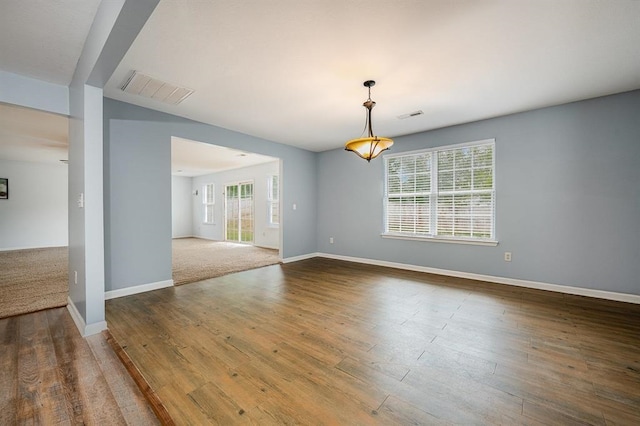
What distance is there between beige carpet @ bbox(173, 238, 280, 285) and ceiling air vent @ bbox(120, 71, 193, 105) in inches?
105

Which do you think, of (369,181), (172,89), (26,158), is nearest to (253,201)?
(369,181)

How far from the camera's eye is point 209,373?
1837mm

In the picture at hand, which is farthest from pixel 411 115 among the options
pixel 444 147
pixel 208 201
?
pixel 208 201

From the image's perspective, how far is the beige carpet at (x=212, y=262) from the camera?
4.58 meters

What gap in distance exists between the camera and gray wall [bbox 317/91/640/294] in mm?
3236

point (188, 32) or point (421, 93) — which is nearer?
point (188, 32)

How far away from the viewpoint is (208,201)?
10.3m

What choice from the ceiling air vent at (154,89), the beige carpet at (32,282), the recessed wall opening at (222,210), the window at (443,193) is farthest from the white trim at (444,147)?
the beige carpet at (32,282)

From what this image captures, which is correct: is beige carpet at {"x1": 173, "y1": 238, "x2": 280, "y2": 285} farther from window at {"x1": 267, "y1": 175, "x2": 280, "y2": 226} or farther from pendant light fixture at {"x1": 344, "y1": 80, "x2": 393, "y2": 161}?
pendant light fixture at {"x1": 344, "y1": 80, "x2": 393, "y2": 161}

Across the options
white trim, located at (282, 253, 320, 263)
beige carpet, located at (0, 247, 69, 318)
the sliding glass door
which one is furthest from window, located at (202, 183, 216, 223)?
white trim, located at (282, 253, 320, 263)

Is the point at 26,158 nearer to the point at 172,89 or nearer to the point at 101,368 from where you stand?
the point at 172,89

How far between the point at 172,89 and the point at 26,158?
733cm

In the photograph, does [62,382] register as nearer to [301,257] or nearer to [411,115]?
[301,257]

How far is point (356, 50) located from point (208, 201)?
925cm
